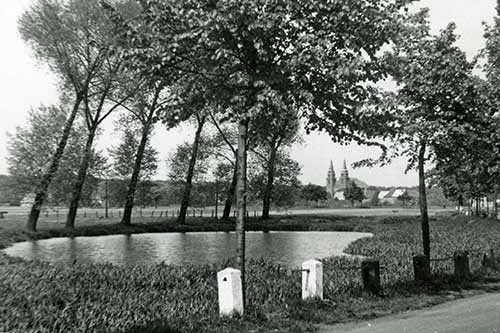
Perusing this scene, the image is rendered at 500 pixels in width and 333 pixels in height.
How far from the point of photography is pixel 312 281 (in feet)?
34.8

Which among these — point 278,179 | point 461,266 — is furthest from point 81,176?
point 461,266

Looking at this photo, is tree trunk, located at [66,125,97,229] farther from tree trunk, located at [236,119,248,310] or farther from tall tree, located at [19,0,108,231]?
tree trunk, located at [236,119,248,310]

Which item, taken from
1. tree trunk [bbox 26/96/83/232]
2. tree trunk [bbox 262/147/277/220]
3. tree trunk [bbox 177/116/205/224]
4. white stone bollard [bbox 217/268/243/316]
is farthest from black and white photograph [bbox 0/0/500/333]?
tree trunk [bbox 262/147/277/220]

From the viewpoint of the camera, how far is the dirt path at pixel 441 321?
8484mm

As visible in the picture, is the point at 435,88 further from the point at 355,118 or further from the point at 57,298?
the point at 57,298

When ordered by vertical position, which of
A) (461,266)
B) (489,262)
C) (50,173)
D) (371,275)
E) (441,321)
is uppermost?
(50,173)

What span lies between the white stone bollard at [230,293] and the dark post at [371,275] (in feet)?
13.0

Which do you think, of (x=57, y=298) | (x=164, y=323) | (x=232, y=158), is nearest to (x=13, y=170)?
(x=232, y=158)

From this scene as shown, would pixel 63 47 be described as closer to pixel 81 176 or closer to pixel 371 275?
pixel 81 176

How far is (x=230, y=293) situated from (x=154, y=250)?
19.0 m

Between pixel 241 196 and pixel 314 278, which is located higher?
pixel 241 196

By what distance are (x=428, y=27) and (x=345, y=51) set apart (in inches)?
269

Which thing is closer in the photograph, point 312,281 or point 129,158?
point 312,281

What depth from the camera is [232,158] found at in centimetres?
5216
